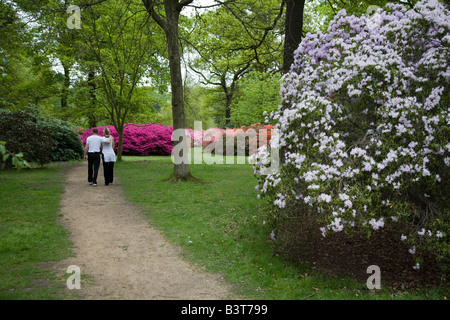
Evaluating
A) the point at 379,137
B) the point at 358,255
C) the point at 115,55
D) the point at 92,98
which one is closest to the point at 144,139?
the point at 92,98

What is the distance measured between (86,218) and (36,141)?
7.11 m

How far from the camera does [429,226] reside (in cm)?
432

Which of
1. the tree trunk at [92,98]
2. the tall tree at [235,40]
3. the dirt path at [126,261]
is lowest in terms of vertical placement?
the dirt path at [126,261]

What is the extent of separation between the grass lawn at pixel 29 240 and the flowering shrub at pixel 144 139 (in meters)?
12.4

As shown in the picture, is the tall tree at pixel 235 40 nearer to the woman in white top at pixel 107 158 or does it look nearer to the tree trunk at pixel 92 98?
the woman in white top at pixel 107 158

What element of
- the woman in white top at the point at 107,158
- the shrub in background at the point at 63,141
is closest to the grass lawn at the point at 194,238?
the woman in white top at the point at 107,158

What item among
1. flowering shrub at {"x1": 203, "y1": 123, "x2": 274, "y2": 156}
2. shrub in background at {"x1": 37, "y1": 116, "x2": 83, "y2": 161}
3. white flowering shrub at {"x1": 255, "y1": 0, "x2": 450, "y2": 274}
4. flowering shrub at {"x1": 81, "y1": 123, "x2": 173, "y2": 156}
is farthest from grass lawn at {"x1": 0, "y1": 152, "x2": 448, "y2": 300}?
flowering shrub at {"x1": 81, "y1": 123, "x2": 173, "y2": 156}

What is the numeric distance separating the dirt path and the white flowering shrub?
1532 mm

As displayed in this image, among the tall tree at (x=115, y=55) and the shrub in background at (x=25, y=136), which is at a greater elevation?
the tall tree at (x=115, y=55)

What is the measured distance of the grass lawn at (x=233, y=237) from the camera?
4.38 m

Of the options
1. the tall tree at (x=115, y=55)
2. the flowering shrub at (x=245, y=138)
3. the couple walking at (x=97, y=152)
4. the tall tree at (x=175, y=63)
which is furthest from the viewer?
the flowering shrub at (x=245, y=138)

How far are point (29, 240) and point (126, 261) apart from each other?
170 cm

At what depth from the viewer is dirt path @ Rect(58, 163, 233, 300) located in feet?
14.0
